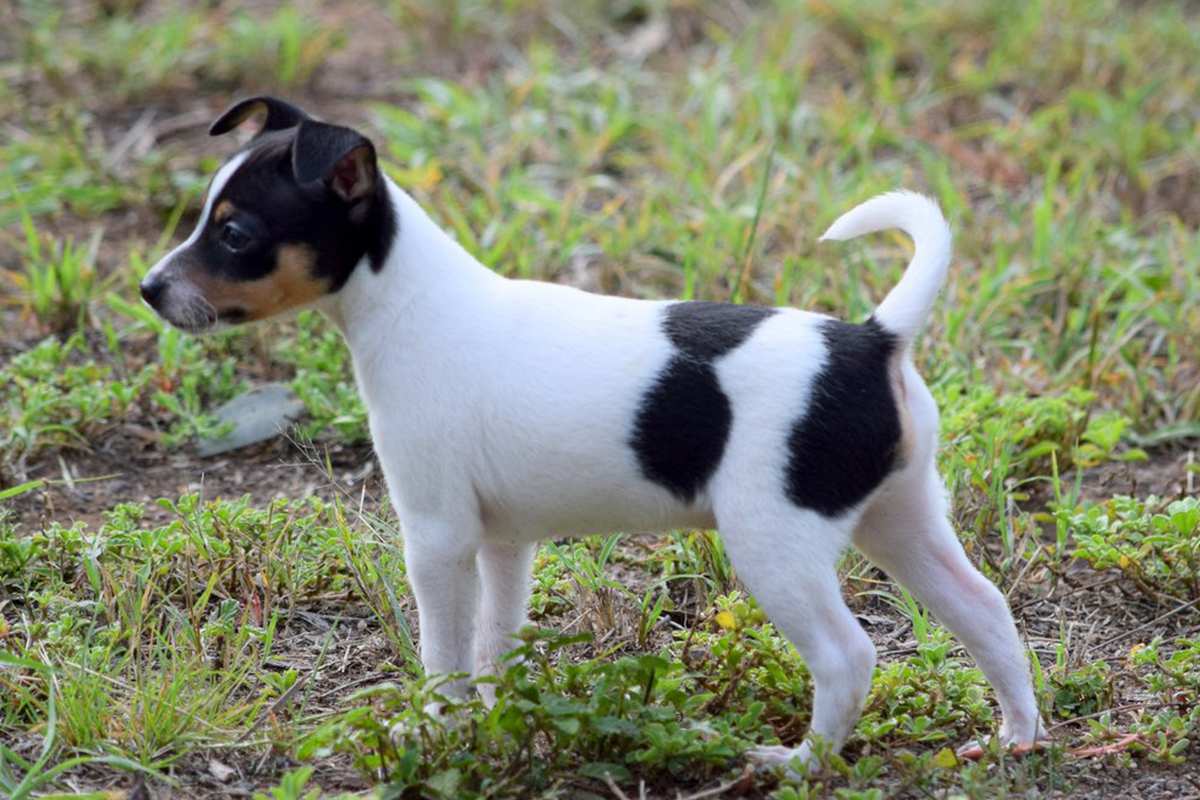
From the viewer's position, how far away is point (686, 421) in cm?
354

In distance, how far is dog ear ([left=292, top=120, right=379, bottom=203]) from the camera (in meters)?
3.51

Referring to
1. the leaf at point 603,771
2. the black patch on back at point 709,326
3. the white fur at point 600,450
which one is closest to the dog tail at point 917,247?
the white fur at point 600,450

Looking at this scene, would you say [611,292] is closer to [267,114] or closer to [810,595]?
[267,114]

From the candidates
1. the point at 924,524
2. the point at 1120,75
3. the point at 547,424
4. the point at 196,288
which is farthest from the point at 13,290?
the point at 1120,75

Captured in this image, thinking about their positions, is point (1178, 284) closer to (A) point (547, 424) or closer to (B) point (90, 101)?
(A) point (547, 424)

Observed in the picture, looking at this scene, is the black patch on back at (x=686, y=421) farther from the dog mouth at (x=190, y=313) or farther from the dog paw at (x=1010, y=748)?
the dog mouth at (x=190, y=313)

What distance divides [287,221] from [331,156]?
0.70 feet

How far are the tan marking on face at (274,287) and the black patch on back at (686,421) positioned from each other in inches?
31.2

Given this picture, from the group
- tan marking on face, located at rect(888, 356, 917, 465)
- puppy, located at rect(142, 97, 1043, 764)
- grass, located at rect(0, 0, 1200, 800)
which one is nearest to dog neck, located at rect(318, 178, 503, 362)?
puppy, located at rect(142, 97, 1043, 764)

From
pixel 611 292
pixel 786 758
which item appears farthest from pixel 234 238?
pixel 611 292

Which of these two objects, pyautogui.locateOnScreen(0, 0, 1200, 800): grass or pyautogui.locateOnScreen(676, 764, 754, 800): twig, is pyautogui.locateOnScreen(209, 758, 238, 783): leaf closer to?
pyautogui.locateOnScreen(0, 0, 1200, 800): grass

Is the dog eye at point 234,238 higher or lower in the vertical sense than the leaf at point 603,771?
higher

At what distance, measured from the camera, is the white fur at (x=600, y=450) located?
351cm

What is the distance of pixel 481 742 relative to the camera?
3.50 metres
